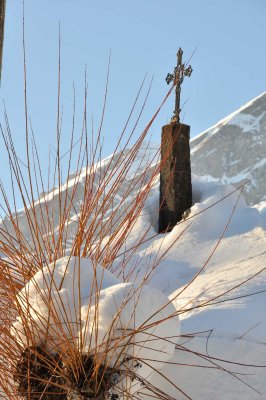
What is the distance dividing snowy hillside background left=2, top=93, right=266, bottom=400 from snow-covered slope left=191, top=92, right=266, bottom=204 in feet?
287

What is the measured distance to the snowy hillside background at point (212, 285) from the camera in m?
1.43

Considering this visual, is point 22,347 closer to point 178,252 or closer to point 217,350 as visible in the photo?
point 217,350

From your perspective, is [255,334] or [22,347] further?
[255,334]

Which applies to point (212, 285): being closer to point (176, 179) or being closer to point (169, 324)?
point (169, 324)

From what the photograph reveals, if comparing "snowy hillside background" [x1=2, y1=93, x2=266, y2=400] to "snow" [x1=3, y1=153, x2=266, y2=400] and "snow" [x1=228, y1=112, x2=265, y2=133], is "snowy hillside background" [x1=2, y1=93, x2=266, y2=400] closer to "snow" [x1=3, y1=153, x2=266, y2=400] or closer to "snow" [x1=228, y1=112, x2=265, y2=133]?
"snow" [x1=3, y1=153, x2=266, y2=400]

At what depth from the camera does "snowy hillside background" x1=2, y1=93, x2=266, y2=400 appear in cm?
143

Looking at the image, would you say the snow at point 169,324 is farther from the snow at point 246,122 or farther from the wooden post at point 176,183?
the snow at point 246,122

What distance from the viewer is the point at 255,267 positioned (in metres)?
2.22

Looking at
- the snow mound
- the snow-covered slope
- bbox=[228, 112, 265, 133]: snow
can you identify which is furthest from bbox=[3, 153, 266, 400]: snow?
bbox=[228, 112, 265, 133]: snow

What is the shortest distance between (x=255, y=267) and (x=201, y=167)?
293ft

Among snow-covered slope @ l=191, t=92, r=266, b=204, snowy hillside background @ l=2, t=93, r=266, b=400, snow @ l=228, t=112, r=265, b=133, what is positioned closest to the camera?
snowy hillside background @ l=2, t=93, r=266, b=400

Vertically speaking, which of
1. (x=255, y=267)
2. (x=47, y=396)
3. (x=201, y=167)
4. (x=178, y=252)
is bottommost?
(x=47, y=396)

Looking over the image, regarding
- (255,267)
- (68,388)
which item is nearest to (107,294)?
(68,388)

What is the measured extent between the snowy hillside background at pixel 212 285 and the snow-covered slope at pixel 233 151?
3440 inches
